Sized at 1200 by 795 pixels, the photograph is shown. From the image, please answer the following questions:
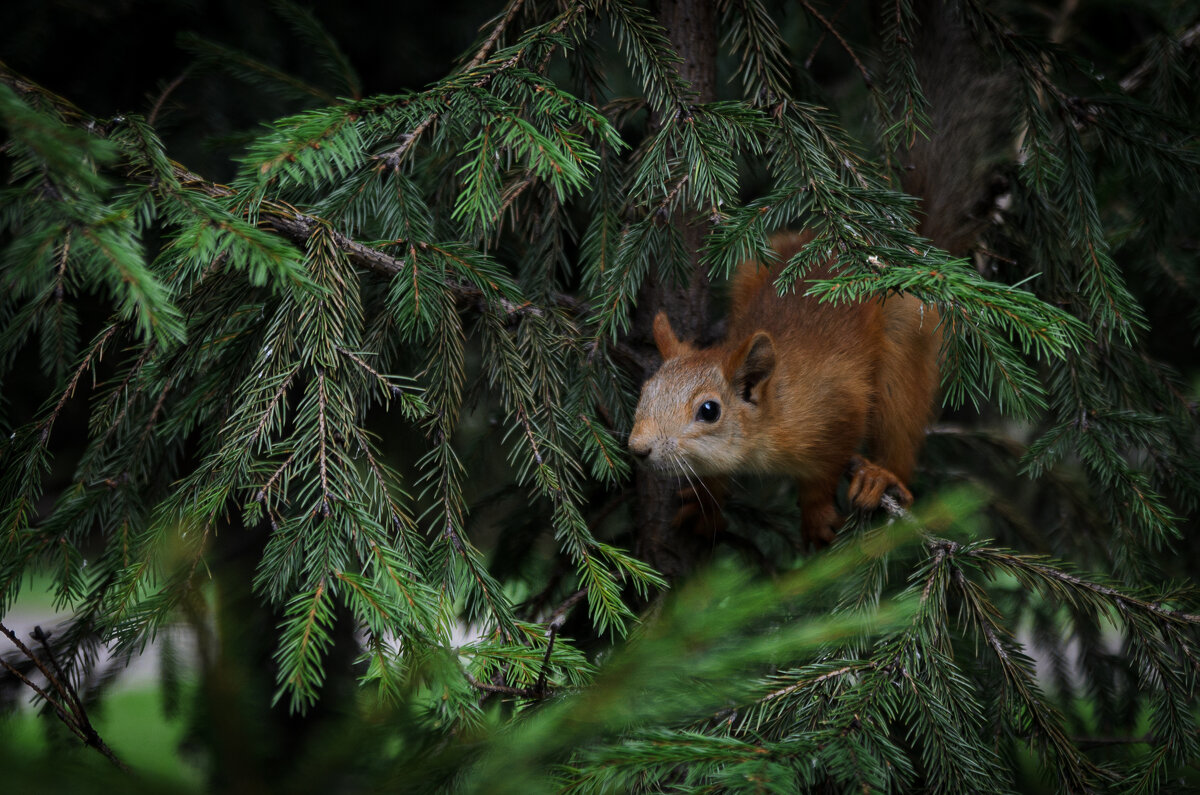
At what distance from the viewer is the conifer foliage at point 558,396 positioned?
0.95 metres

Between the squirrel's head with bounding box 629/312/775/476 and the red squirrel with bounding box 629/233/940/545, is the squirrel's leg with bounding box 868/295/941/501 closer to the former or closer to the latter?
the red squirrel with bounding box 629/233/940/545

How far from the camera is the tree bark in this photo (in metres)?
1.91

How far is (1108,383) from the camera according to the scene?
1899mm

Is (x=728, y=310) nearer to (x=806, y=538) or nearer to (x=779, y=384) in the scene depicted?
(x=779, y=384)

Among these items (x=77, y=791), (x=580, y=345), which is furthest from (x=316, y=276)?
(x=77, y=791)

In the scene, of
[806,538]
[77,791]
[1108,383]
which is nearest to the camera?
[77,791]

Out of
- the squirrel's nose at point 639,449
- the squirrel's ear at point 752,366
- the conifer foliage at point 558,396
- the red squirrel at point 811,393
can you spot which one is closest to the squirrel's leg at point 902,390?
the red squirrel at point 811,393

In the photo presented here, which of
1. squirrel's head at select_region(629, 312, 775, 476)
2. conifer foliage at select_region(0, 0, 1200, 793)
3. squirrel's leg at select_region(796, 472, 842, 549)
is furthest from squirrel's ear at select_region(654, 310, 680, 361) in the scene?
squirrel's leg at select_region(796, 472, 842, 549)

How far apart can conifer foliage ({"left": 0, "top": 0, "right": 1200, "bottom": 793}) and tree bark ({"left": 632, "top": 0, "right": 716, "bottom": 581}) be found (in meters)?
0.05

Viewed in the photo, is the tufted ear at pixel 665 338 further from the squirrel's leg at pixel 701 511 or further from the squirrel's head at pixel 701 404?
the squirrel's leg at pixel 701 511

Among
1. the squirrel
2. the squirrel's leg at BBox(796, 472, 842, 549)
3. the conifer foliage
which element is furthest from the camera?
the squirrel's leg at BBox(796, 472, 842, 549)

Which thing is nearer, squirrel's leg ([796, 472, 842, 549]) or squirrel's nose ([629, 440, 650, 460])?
squirrel's nose ([629, 440, 650, 460])

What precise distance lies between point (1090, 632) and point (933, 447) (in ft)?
2.34

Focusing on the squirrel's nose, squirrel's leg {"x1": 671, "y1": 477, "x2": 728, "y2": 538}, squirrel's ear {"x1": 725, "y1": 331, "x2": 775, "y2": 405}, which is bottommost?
squirrel's leg {"x1": 671, "y1": 477, "x2": 728, "y2": 538}
